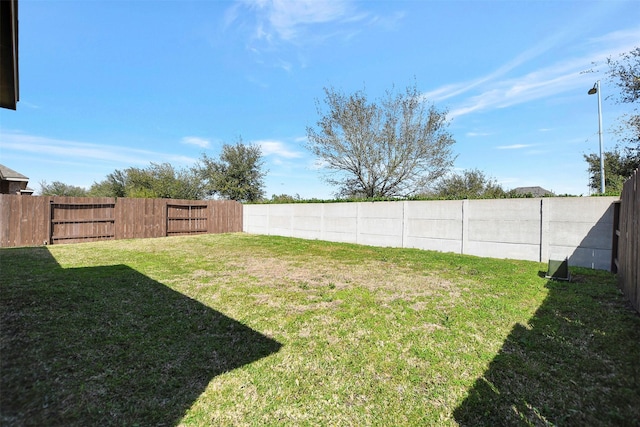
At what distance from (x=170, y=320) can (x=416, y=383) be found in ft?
9.26

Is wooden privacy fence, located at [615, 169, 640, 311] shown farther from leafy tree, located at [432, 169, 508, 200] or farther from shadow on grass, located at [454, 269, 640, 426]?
leafy tree, located at [432, 169, 508, 200]

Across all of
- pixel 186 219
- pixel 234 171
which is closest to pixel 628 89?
pixel 186 219

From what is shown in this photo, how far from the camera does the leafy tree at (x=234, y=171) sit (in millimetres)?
20438

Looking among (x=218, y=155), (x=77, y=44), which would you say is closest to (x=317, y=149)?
(x=218, y=155)

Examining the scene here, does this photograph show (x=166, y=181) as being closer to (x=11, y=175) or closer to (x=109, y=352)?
(x=11, y=175)

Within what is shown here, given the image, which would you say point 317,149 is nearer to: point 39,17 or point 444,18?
point 444,18

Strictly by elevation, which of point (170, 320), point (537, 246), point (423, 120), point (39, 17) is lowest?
point (170, 320)

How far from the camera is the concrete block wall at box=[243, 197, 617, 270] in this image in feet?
20.6

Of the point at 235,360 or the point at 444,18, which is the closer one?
the point at 235,360

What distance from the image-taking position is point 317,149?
1584cm

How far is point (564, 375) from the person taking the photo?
7.09 feet

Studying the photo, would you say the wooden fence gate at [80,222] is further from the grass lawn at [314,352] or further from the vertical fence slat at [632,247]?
the vertical fence slat at [632,247]

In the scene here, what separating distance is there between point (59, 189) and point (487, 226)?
47.0 meters

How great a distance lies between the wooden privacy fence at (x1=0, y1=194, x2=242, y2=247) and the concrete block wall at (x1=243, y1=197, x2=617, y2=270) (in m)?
6.23
